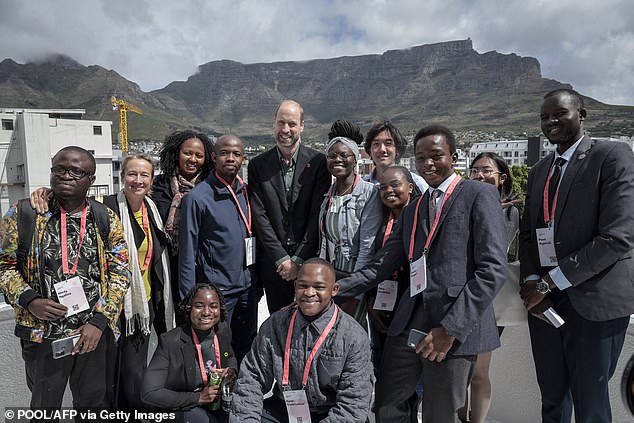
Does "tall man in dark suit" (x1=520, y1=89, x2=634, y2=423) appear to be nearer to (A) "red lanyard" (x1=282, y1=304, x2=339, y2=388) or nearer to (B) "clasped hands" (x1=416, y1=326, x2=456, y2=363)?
(B) "clasped hands" (x1=416, y1=326, x2=456, y2=363)

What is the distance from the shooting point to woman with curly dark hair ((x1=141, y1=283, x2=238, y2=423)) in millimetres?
2662

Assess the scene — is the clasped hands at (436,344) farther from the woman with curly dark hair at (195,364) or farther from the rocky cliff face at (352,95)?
the rocky cliff face at (352,95)

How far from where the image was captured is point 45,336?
2467 mm

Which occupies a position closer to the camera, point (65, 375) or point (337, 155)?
point (65, 375)

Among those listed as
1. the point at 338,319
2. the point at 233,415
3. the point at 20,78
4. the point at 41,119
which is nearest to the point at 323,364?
the point at 338,319

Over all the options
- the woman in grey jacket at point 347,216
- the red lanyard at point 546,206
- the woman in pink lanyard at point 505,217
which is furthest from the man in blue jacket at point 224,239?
the red lanyard at point 546,206

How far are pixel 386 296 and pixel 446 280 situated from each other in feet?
2.13

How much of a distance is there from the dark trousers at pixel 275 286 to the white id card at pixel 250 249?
0.29ft

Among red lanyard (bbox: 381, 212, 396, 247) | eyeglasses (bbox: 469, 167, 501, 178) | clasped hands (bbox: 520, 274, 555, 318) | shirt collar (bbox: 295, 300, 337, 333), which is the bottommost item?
shirt collar (bbox: 295, 300, 337, 333)

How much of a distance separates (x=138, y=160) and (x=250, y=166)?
810mm

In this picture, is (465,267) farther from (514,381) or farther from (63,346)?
(63,346)

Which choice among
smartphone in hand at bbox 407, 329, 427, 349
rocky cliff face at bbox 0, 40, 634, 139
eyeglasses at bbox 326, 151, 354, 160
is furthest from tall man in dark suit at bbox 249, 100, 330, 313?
rocky cliff face at bbox 0, 40, 634, 139

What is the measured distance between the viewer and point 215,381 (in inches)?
110

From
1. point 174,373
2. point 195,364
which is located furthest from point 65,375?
point 195,364
